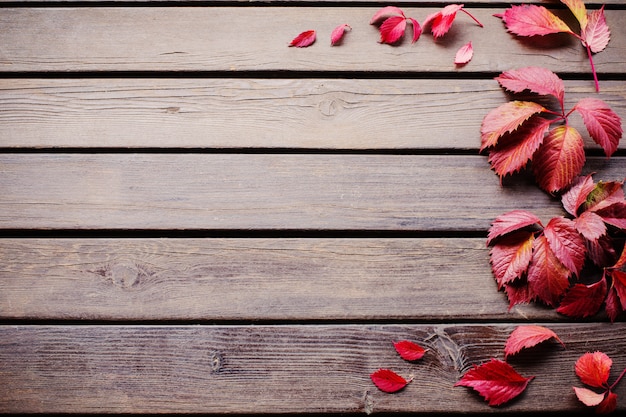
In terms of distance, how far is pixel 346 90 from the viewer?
0.85 m

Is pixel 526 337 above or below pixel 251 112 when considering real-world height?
below

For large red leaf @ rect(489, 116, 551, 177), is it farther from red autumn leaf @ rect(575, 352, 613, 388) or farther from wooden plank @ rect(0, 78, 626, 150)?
red autumn leaf @ rect(575, 352, 613, 388)

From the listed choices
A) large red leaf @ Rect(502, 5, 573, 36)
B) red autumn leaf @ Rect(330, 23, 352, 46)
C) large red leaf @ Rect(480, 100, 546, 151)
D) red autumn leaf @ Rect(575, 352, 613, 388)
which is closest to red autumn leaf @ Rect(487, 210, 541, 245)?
large red leaf @ Rect(480, 100, 546, 151)

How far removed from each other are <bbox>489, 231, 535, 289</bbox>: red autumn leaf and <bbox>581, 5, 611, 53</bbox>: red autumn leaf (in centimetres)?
39

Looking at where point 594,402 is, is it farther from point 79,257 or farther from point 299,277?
point 79,257

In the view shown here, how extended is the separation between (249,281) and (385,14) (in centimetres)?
56

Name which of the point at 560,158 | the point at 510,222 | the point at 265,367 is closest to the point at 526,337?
the point at 510,222

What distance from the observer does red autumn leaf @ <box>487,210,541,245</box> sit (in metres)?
0.77

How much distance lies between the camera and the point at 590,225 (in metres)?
0.75

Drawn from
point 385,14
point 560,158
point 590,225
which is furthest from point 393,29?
point 590,225

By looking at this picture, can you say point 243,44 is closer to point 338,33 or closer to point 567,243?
point 338,33

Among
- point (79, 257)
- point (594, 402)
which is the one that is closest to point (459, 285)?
point (594, 402)

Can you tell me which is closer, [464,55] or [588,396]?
[588,396]

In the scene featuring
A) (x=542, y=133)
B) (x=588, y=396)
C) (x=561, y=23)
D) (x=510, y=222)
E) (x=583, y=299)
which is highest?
(x=561, y=23)
